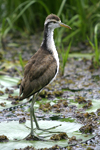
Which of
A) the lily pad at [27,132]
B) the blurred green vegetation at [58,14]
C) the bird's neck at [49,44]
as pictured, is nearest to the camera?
the lily pad at [27,132]

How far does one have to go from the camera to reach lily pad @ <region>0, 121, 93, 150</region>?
3.71m

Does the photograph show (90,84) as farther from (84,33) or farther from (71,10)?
(71,10)

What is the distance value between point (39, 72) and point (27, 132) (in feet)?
2.52

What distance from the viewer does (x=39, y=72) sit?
4141 millimetres

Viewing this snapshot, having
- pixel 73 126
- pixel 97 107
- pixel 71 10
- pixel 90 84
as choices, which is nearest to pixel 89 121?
pixel 73 126

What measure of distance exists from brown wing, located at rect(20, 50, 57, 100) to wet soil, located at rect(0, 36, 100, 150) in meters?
0.59

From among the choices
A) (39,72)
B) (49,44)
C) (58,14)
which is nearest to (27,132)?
(39,72)

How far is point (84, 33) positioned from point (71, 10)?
968mm

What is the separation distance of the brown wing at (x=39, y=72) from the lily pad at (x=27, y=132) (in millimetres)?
499

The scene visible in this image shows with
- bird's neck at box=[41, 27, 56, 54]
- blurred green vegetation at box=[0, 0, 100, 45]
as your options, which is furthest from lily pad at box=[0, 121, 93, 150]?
blurred green vegetation at box=[0, 0, 100, 45]

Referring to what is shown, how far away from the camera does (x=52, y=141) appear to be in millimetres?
3797

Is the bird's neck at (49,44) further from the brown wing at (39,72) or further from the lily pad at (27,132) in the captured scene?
the lily pad at (27,132)

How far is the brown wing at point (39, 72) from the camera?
4075 mm

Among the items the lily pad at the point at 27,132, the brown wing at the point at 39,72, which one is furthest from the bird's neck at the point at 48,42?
the lily pad at the point at 27,132
